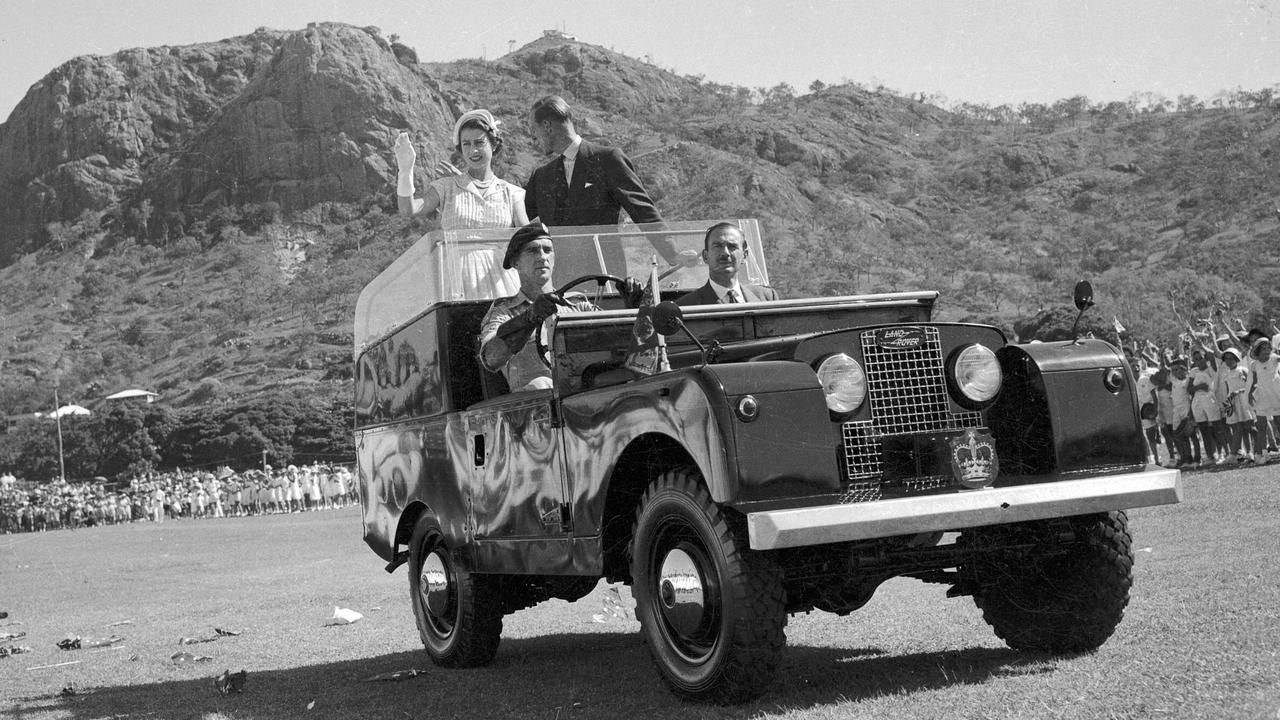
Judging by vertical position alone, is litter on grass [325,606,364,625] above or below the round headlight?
below

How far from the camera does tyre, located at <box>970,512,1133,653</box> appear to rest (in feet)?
17.7

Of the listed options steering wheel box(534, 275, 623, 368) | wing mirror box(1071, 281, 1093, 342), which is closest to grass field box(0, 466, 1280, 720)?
wing mirror box(1071, 281, 1093, 342)

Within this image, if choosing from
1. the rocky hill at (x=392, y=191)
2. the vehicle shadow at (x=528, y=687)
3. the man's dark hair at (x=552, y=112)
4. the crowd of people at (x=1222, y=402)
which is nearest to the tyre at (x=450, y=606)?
the vehicle shadow at (x=528, y=687)

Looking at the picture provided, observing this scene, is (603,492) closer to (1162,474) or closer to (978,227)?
(1162,474)

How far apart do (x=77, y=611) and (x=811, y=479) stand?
10515mm

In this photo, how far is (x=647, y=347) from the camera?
221 inches

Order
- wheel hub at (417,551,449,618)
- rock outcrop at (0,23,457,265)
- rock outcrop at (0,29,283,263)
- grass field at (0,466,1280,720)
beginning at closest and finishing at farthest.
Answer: grass field at (0,466,1280,720) → wheel hub at (417,551,449,618) → rock outcrop at (0,23,457,265) → rock outcrop at (0,29,283,263)

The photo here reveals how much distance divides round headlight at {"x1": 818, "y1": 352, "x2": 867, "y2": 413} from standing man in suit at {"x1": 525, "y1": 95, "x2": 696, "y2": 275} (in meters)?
2.98

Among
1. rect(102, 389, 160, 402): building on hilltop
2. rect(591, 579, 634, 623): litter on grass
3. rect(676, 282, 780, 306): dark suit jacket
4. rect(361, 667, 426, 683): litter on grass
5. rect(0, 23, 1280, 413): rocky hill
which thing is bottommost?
rect(591, 579, 634, 623): litter on grass

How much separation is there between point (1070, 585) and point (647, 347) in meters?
1.99

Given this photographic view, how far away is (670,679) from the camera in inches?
202

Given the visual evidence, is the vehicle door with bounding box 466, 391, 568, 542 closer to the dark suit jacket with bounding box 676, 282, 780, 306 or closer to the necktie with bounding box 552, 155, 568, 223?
the dark suit jacket with bounding box 676, 282, 780, 306

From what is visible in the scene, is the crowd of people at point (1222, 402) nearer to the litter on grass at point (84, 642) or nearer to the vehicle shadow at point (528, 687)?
the vehicle shadow at point (528, 687)

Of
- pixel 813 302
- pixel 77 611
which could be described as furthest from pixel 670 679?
pixel 77 611
